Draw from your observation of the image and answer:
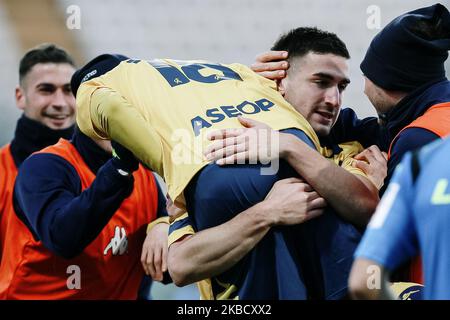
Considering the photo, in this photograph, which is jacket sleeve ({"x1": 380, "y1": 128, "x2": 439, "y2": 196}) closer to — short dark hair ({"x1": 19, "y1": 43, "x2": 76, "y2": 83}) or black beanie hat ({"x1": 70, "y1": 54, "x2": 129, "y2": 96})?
black beanie hat ({"x1": 70, "y1": 54, "x2": 129, "y2": 96})

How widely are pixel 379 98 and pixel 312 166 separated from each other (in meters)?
0.49

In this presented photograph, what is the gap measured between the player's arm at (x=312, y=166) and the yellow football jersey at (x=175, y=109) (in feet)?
0.22

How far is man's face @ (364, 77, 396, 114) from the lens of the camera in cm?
268

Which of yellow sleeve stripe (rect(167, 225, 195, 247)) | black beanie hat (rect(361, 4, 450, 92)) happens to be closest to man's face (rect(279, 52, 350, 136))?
black beanie hat (rect(361, 4, 450, 92))

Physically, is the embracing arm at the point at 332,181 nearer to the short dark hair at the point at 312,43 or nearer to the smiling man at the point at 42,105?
the short dark hair at the point at 312,43

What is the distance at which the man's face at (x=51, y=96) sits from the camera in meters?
4.05

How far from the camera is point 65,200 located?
10.2 ft

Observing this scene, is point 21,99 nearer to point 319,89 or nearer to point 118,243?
point 118,243

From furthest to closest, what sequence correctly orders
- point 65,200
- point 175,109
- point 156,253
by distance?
point 65,200 < point 156,253 < point 175,109

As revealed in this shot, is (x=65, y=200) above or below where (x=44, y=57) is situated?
below

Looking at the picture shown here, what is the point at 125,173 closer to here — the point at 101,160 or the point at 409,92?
the point at 101,160

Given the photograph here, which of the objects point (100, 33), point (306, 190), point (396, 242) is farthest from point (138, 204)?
point (100, 33)

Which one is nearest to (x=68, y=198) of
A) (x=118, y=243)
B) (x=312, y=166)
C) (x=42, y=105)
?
(x=118, y=243)

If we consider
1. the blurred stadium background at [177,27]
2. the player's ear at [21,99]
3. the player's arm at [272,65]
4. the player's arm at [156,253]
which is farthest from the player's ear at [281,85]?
the blurred stadium background at [177,27]
